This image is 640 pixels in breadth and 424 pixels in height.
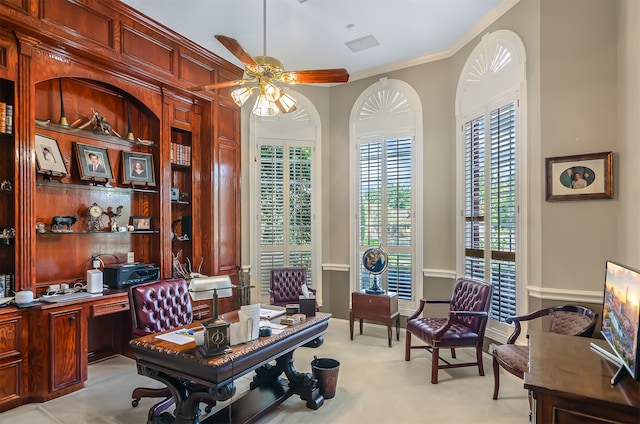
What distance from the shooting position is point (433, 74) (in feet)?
16.0

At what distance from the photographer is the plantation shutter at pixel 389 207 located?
5.05 meters

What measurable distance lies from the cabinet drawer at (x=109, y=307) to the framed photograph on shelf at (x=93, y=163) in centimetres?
130

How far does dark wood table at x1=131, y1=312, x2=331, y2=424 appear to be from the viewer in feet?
6.97

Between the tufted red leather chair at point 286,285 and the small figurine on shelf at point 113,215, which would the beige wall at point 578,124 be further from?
the small figurine on shelf at point 113,215

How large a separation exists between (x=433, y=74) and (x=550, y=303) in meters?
3.18

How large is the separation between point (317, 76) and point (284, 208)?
294cm

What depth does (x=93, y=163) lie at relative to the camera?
12.4 ft

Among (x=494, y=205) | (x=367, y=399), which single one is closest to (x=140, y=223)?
(x=367, y=399)

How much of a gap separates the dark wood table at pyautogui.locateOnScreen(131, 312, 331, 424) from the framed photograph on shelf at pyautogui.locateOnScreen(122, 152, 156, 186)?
6.90 feet

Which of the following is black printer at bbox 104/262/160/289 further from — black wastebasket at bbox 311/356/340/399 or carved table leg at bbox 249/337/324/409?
black wastebasket at bbox 311/356/340/399

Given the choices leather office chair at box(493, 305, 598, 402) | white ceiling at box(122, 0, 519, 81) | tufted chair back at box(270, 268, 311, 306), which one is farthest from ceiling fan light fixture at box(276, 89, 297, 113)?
leather office chair at box(493, 305, 598, 402)

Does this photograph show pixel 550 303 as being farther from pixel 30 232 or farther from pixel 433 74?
pixel 30 232

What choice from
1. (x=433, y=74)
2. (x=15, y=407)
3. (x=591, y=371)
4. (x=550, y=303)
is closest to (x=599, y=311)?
(x=550, y=303)

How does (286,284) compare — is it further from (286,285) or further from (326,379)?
(326,379)
